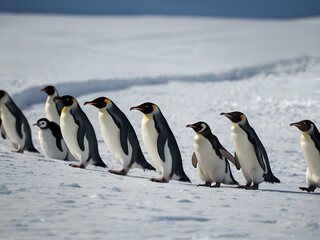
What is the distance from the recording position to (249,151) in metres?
4.11

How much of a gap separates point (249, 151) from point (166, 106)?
539 centimetres

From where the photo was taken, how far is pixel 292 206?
3.40 metres

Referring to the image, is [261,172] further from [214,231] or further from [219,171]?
[214,231]

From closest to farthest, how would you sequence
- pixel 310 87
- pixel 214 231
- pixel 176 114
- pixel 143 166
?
1. pixel 214 231
2. pixel 143 166
3. pixel 176 114
4. pixel 310 87

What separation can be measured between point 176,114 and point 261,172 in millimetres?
4656

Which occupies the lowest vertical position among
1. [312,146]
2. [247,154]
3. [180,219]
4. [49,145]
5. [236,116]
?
[180,219]

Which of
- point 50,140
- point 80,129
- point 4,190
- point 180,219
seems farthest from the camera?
point 50,140

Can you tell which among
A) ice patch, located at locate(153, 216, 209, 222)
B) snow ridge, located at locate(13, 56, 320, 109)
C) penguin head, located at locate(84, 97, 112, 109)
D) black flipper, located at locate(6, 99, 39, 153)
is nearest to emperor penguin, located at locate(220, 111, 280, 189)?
penguin head, located at locate(84, 97, 112, 109)

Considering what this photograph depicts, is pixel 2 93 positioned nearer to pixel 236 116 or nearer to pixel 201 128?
pixel 201 128

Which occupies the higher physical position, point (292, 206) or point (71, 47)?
point (71, 47)

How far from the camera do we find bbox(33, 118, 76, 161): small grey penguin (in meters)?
4.95

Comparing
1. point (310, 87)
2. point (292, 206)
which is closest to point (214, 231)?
point (292, 206)

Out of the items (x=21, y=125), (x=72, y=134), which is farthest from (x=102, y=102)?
(x=21, y=125)

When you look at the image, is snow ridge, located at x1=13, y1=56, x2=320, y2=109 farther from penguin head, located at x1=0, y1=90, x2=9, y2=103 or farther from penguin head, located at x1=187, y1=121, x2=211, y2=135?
penguin head, located at x1=187, y1=121, x2=211, y2=135
